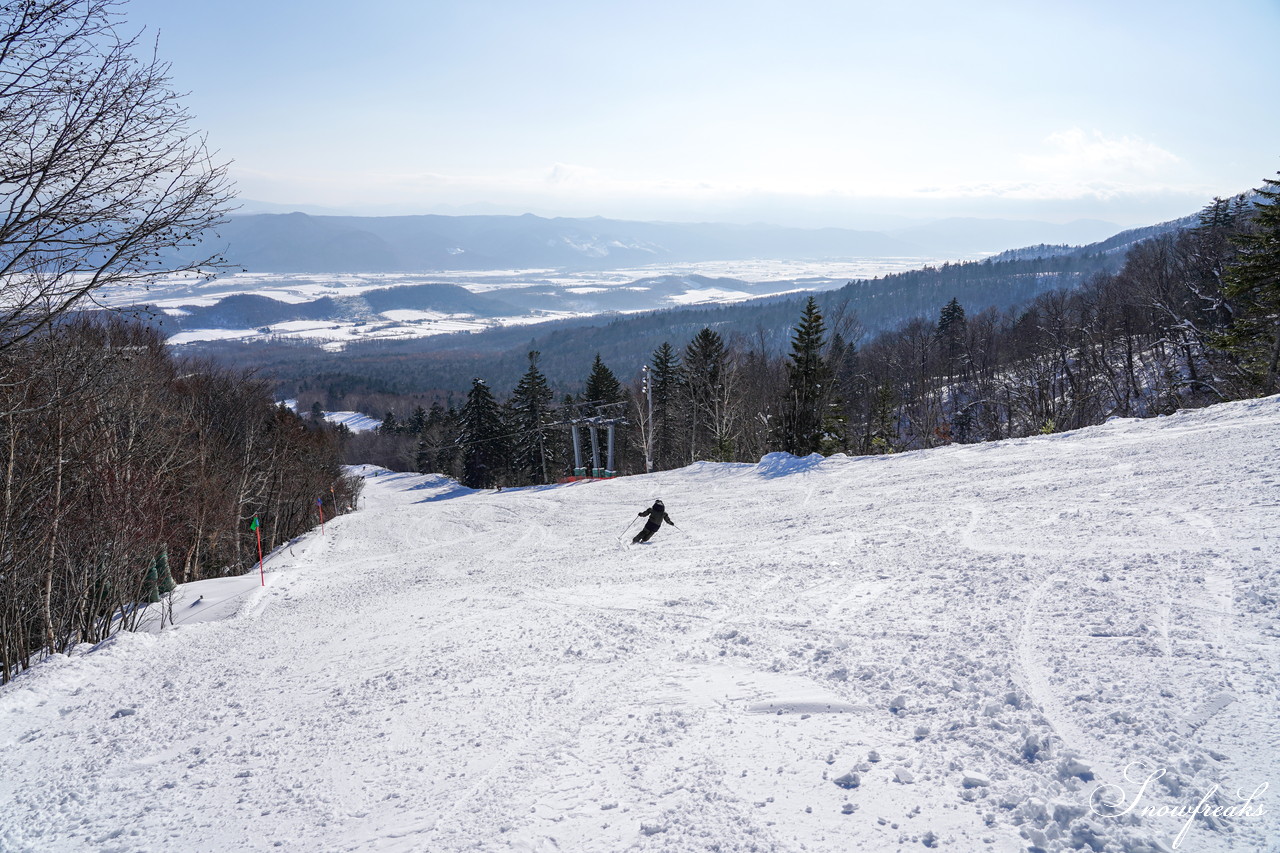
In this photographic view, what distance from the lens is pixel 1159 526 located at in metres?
8.12

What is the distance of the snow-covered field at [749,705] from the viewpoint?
12.4 ft

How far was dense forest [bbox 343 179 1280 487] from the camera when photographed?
28.9 m

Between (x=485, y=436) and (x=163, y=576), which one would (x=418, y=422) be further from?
(x=163, y=576)

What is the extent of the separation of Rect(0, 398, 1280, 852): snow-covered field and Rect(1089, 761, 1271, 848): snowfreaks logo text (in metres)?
0.03

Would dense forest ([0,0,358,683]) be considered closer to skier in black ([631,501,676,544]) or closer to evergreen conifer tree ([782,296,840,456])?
skier in black ([631,501,676,544])

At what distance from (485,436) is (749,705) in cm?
4631

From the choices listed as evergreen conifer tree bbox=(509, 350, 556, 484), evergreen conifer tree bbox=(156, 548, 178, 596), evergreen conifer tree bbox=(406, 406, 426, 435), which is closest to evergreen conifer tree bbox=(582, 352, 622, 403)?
evergreen conifer tree bbox=(509, 350, 556, 484)

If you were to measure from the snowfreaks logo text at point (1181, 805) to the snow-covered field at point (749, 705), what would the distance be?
0.08 ft

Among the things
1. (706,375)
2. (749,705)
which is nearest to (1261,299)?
(706,375)

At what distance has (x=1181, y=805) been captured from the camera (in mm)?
3463

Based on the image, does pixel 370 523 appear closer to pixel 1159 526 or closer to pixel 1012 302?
pixel 1159 526

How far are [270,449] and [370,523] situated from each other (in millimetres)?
10300

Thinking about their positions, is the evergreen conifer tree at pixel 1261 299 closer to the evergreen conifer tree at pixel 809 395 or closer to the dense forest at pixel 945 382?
the dense forest at pixel 945 382

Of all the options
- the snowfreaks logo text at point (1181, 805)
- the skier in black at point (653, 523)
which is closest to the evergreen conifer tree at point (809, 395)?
the skier in black at point (653, 523)
